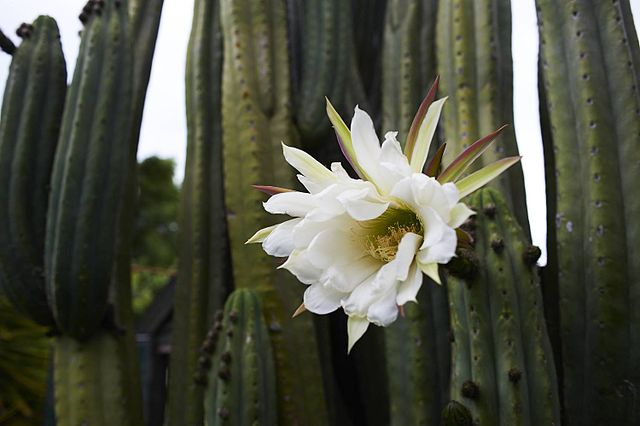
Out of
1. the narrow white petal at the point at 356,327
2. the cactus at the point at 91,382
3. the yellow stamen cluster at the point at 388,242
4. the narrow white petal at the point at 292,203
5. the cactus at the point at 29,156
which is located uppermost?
the cactus at the point at 29,156

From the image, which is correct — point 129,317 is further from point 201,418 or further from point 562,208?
point 562,208

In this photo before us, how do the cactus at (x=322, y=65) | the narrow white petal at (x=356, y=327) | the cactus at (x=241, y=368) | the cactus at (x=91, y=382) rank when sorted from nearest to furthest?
1. the narrow white petal at (x=356, y=327)
2. the cactus at (x=241, y=368)
3. the cactus at (x=91, y=382)
4. the cactus at (x=322, y=65)

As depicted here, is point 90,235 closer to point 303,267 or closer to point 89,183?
point 89,183

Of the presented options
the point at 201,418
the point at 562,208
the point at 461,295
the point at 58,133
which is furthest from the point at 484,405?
the point at 58,133

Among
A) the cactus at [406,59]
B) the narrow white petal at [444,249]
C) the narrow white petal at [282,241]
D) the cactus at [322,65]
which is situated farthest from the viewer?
the cactus at [322,65]

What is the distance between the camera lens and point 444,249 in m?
1.03

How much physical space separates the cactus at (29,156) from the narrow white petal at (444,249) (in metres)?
1.86

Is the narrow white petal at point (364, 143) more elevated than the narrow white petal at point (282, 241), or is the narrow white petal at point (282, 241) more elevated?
the narrow white petal at point (364, 143)

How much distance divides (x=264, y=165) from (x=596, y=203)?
46.0 inches

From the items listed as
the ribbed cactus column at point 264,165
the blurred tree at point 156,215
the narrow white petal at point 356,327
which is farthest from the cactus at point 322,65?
the blurred tree at point 156,215

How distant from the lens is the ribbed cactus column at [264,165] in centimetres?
233

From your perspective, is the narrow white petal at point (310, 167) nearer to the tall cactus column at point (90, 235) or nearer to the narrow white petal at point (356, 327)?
the narrow white petal at point (356, 327)

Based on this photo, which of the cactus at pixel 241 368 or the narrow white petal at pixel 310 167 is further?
the cactus at pixel 241 368

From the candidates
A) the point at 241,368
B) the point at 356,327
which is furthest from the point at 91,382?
the point at 356,327
